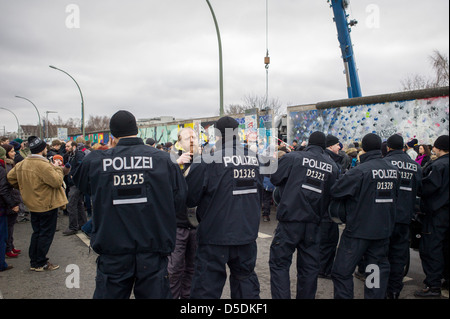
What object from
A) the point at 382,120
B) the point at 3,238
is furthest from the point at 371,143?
the point at 382,120

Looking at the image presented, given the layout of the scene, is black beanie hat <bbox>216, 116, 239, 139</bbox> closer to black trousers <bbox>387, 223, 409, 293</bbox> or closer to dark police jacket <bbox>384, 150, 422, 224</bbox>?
dark police jacket <bbox>384, 150, 422, 224</bbox>

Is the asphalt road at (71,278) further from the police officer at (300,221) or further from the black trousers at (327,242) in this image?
the police officer at (300,221)

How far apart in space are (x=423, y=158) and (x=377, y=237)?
149 inches

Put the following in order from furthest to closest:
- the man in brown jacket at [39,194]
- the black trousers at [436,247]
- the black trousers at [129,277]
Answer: the man in brown jacket at [39,194], the black trousers at [436,247], the black trousers at [129,277]

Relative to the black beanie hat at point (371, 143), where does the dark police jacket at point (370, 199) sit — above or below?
below

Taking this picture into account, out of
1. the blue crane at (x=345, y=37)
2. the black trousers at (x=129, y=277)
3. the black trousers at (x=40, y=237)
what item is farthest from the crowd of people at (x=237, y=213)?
the blue crane at (x=345, y=37)

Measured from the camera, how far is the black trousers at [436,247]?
386 cm

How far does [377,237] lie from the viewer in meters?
3.31

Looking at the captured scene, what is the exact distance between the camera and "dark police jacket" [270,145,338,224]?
11.4ft

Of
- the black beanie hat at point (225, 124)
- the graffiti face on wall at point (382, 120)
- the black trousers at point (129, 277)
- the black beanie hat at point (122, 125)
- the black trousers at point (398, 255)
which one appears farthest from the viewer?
the graffiti face on wall at point (382, 120)

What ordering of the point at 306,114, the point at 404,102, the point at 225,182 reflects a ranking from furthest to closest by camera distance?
the point at 306,114
the point at 404,102
the point at 225,182

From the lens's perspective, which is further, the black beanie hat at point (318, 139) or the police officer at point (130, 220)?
the black beanie hat at point (318, 139)
